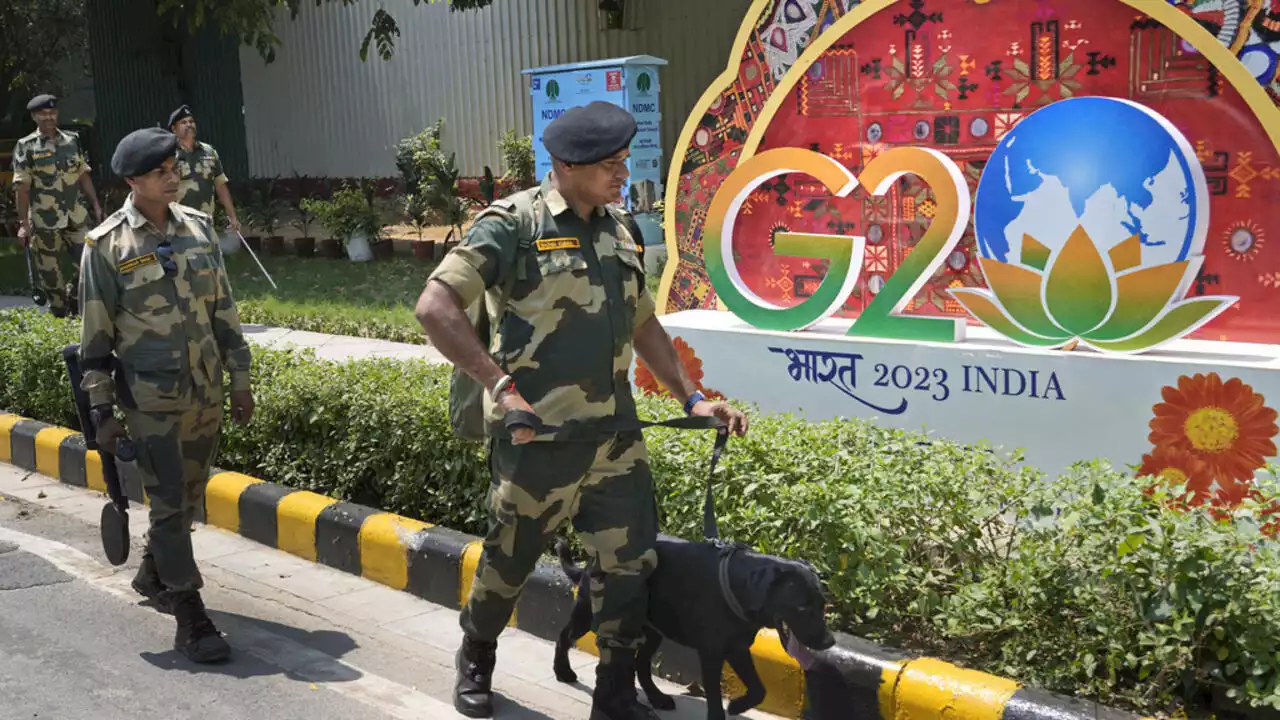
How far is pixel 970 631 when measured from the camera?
12.2 ft

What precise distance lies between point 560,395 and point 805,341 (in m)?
2.90

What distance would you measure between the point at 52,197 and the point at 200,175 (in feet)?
5.45

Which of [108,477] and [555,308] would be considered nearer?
[555,308]

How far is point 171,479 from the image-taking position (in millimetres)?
4559

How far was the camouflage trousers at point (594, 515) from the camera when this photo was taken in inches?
141

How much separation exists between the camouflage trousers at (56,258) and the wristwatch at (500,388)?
9.12 m

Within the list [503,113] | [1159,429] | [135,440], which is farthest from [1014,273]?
[503,113]

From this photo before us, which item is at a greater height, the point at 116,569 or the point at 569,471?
the point at 569,471

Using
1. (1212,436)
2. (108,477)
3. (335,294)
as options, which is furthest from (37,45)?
(1212,436)

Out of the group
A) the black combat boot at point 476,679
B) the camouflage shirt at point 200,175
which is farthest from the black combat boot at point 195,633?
the camouflage shirt at point 200,175

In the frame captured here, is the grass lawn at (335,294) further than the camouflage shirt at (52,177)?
No

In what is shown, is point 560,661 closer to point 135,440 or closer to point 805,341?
point 135,440

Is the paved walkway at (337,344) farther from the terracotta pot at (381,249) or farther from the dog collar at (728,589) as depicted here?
the dog collar at (728,589)

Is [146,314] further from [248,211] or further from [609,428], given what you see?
[248,211]
